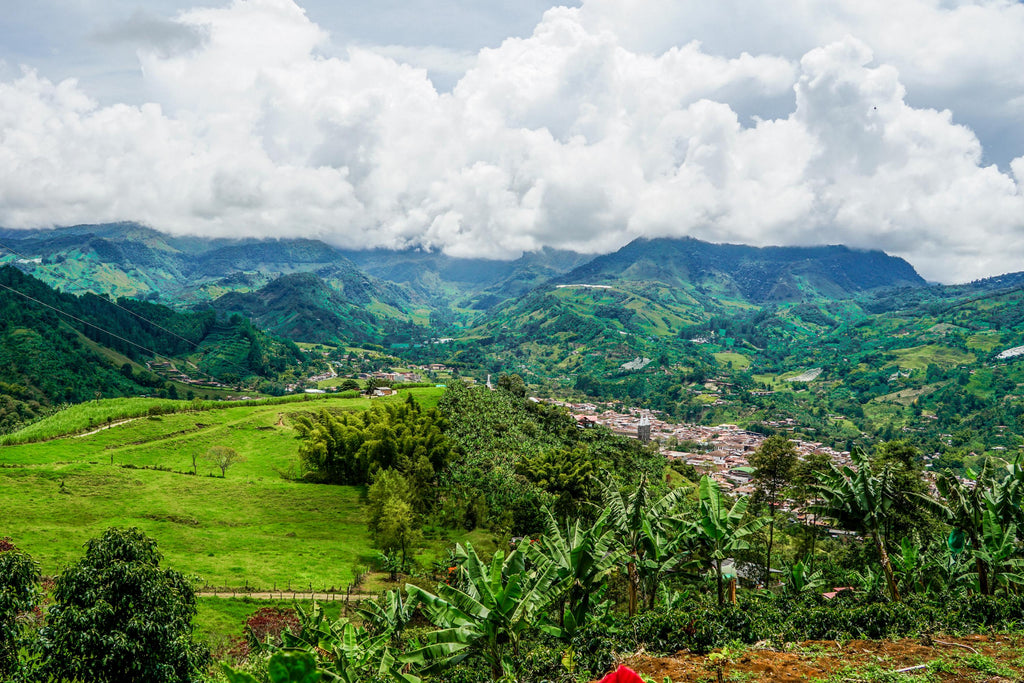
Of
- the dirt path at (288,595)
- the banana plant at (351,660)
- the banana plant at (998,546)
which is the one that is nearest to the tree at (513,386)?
the dirt path at (288,595)

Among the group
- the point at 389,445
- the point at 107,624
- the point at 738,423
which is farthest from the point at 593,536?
the point at 738,423

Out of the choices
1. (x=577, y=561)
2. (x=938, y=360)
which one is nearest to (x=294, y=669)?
(x=577, y=561)

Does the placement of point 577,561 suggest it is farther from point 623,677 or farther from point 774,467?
point 774,467

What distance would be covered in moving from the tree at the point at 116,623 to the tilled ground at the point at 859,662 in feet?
41.5

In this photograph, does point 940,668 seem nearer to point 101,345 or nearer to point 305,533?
point 305,533

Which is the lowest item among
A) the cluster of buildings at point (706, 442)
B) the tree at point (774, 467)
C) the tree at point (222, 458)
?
the cluster of buildings at point (706, 442)

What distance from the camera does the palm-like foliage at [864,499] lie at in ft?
61.2

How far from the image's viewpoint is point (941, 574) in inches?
984

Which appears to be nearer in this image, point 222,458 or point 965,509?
point 965,509

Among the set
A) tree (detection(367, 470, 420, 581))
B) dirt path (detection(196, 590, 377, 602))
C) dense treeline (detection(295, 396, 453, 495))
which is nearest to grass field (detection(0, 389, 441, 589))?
dirt path (detection(196, 590, 377, 602))

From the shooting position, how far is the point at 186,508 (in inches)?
1649

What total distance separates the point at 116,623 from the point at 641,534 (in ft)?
50.6

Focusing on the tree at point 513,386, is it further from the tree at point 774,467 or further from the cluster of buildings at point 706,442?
the tree at point 774,467

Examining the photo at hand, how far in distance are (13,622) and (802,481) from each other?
34466 mm
